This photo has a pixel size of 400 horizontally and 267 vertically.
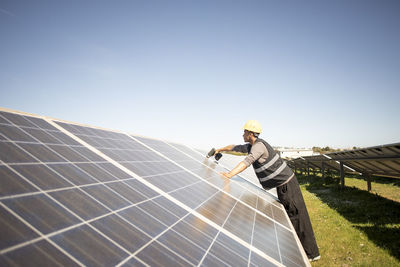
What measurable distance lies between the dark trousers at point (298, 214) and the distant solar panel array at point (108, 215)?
753mm

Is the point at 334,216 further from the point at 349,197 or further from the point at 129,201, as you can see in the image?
the point at 129,201

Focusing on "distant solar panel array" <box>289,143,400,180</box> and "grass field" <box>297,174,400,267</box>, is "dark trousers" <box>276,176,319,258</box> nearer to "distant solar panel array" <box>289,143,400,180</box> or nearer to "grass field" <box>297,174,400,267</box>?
"grass field" <box>297,174,400,267</box>

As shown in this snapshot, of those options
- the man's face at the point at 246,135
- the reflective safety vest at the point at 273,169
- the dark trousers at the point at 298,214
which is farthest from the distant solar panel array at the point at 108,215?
the man's face at the point at 246,135

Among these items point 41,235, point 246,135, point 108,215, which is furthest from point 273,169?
point 41,235

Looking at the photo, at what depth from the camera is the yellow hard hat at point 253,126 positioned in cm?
619

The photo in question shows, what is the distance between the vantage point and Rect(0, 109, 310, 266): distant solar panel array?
1761 mm

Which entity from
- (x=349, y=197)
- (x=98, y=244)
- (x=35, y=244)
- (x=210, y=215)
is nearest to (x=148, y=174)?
(x=210, y=215)

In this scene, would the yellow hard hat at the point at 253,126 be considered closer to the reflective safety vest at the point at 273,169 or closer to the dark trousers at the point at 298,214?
the reflective safety vest at the point at 273,169

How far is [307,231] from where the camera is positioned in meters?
5.46

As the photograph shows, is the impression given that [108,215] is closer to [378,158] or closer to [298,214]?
[298,214]

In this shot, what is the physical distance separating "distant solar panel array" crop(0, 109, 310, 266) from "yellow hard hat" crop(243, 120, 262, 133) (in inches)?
79.5

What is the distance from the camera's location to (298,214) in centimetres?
571

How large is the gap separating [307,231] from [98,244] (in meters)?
5.20

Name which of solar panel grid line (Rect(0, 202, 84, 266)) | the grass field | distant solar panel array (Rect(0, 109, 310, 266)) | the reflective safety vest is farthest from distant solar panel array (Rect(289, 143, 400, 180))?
solar panel grid line (Rect(0, 202, 84, 266))
